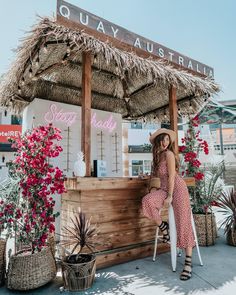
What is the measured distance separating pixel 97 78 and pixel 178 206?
3.31 metres

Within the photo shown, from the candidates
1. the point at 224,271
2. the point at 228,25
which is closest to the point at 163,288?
the point at 224,271

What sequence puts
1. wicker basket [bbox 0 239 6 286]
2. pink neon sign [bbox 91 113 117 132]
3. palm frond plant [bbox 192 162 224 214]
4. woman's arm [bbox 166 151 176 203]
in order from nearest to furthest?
1. wicker basket [bbox 0 239 6 286]
2. woman's arm [bbox 166 151 176 203]
3. palm frond plant [bbox 192 162 224 214]
4. pink neon sign [bbox 91 113 117 132]

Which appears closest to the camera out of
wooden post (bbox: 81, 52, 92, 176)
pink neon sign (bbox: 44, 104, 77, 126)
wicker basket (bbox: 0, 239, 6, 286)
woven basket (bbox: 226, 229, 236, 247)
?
wicker basket (bbox: 0, 239, 6, 286)

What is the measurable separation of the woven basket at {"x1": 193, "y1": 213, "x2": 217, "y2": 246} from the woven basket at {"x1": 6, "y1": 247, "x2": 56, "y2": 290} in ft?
8.27

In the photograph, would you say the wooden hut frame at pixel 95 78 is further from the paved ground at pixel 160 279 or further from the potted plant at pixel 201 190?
the paved ground at pixel 160 279

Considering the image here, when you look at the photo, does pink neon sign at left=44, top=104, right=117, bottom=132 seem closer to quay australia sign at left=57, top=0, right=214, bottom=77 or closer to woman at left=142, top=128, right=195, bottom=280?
quay australia sign at left=57, top=0, right=214, bottom=77

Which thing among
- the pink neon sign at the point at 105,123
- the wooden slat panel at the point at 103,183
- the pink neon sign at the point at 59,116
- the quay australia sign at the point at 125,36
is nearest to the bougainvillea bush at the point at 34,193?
the wooden slat panel at the point at 103,183

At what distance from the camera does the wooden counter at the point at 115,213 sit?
2830mm

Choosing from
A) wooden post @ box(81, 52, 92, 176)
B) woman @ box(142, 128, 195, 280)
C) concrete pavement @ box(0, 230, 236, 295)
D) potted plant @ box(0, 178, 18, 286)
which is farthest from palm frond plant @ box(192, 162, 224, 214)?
Answer: potted plant @ box(0, 178, 18, 286)

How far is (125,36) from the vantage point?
3545 millimetres

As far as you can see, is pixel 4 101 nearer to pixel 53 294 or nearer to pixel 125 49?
pixel 125 49

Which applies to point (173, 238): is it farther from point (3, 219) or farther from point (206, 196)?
point (3, 219)

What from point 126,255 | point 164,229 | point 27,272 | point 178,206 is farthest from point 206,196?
point 27,272

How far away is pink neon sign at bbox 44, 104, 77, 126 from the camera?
4742mm
